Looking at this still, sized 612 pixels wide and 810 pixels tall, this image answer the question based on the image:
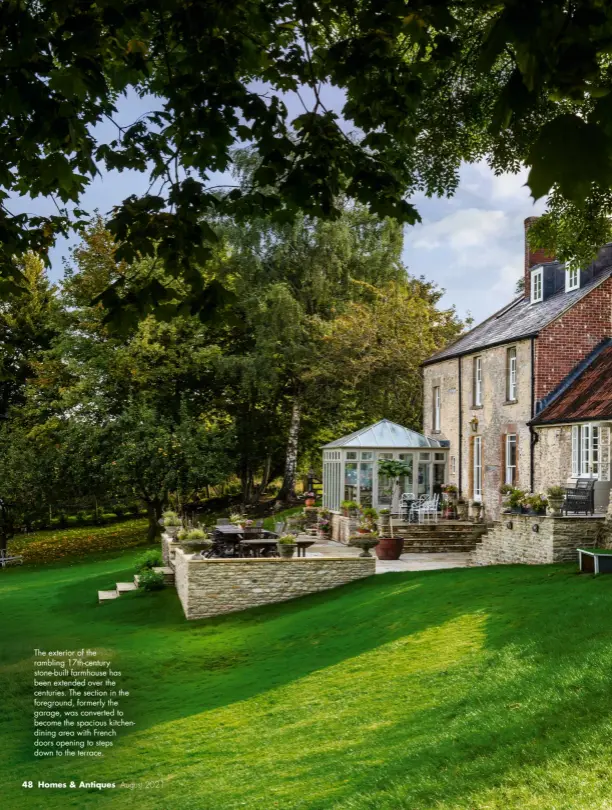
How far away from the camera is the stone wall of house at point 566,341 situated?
87.7 feet

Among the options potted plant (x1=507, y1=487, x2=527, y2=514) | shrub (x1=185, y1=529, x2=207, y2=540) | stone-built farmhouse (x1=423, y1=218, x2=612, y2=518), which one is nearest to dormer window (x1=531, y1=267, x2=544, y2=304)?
stone-built farmhouse (x1=423, y1=218, x2=612, y2=518)

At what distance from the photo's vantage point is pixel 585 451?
23922mm

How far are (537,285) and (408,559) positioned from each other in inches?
448

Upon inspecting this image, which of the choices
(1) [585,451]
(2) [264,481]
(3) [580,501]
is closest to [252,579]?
(3) [580,501]

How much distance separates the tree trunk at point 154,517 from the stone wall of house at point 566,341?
17.8 m

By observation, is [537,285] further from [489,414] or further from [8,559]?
[8,559]

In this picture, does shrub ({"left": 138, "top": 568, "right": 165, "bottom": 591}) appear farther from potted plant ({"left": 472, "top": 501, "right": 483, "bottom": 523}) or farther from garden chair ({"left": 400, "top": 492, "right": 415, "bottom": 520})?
potted plant ({"left": 472, "top": 501, "right": 483, "bottom": 523})

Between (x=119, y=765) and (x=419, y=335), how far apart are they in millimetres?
28889

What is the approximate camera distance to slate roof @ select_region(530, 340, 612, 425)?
23.4 m

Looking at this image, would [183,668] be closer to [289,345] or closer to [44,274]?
[289,345]

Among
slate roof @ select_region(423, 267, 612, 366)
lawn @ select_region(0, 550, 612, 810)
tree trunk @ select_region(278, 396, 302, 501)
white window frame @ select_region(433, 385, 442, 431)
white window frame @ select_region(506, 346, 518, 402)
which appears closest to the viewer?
lawn @ select_region(0, 550, 612, 810)

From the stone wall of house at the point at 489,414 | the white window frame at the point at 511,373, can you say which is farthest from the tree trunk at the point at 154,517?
the white window frame at the point at 511,373

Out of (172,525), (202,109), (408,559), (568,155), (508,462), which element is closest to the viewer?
(568,155)

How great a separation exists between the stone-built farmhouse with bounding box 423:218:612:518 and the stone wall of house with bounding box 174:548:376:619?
7178 mm
